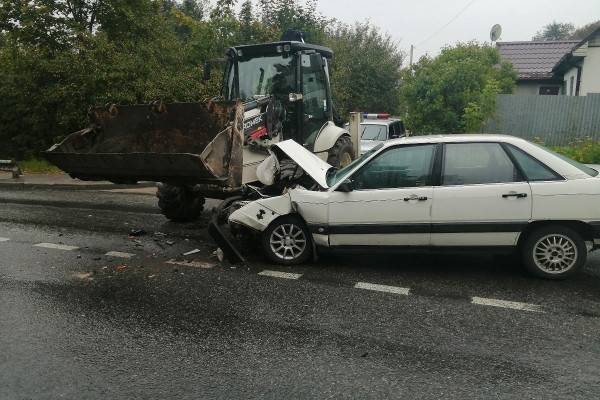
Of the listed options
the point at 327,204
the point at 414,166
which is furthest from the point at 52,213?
the point at 414,166

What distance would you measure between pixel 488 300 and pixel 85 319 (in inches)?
153

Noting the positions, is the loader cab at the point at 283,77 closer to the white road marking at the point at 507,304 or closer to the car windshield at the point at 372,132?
the white road marking at the point at 507,304

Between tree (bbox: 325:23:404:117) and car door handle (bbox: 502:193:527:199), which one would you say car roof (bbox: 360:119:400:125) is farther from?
tree (bbox: 325:23:404:117)

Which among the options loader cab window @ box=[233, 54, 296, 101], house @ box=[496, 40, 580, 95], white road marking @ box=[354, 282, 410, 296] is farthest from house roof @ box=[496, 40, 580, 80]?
white road marking @ box=[354, 282, 410, 296]

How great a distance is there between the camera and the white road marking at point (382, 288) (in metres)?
5.59

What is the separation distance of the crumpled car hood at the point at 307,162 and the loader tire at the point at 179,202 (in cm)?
262

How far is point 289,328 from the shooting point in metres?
4.68

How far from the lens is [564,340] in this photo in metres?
4.38

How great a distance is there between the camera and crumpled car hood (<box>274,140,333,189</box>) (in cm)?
647

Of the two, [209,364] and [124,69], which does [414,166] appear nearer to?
[209,364]

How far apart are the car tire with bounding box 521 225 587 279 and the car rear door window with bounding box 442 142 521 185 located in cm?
68

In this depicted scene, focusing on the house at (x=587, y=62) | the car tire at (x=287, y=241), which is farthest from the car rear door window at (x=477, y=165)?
the house at (x=587, y=62)

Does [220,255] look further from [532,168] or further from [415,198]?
[532,168]

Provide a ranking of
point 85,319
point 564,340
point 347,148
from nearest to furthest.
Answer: point 564,340
point 85,319
point 347,148
